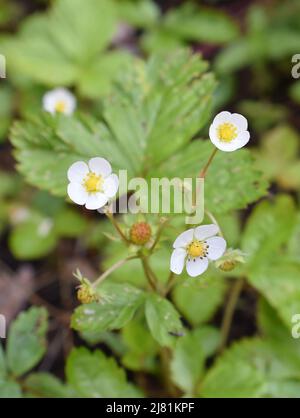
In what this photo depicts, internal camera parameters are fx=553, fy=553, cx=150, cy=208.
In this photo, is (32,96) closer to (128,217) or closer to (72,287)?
(72,287)

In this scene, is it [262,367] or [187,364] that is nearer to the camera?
[187,364]

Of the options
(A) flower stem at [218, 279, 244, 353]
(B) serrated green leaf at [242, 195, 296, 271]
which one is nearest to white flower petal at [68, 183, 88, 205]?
(B) serrated green leaf at [242, 195, 296, 271]

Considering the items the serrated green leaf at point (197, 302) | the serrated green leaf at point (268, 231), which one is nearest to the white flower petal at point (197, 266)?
the serrated green leaf at point (268, 231)

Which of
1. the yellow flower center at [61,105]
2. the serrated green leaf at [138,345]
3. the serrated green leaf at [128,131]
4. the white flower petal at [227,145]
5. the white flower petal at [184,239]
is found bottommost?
the serrated green leaf at [138,345]

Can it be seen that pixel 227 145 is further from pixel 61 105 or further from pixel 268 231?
pixel 61 105

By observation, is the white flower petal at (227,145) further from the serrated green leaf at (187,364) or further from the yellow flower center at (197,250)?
the serrated green leaf at (187,364)

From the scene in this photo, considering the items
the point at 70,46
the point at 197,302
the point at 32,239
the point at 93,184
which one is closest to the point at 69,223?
the point at 32,239
